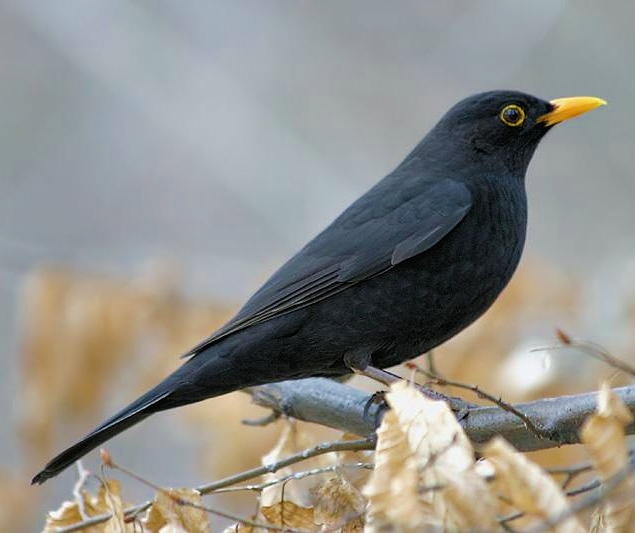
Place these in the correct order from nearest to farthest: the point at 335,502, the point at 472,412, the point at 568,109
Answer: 1. the point at 335,502
2. the point at 472,412
3. the point at 568,109

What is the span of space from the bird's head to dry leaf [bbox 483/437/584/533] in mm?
2842

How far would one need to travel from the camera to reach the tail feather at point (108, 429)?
12.7ft

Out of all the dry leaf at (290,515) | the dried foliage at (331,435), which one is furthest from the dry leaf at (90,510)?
the dry leaf at (290,515)

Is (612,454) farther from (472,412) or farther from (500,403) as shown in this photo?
(472,412)

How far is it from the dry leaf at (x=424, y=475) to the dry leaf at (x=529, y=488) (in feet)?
0.18

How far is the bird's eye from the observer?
16.5 ft

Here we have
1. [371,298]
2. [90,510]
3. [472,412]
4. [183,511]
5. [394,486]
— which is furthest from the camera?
[371,298]

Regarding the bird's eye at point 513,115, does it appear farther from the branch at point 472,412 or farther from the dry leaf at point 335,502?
the dry leaf at point 335,502

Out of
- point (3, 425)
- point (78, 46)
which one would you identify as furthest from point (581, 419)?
point (3, 425)

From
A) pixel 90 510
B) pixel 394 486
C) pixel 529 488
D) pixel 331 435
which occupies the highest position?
pixel 331 435

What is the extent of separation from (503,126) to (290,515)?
8.45 ft

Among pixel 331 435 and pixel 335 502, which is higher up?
pixel 331 435

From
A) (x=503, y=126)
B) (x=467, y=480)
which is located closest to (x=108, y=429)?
(x=467, y=480)

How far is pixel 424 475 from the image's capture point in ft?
7.70
